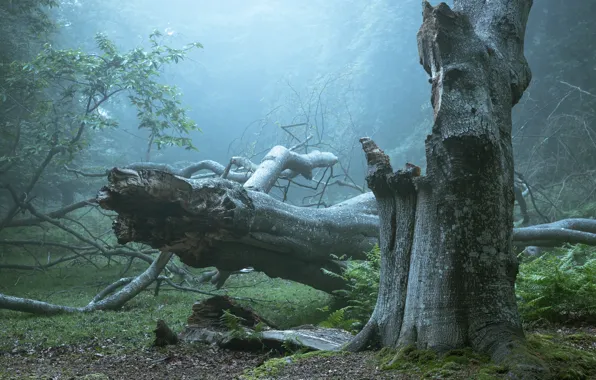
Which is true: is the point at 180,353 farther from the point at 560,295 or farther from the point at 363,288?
the point at 560,295

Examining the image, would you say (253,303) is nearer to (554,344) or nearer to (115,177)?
(115,177)

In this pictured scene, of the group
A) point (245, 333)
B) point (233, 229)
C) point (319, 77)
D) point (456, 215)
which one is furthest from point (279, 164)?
point (319, 77)

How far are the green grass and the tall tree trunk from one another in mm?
2596

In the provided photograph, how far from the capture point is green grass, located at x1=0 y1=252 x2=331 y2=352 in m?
5.21

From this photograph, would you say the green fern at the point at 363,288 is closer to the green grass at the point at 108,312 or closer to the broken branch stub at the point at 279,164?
the green grass at the point at 108,312

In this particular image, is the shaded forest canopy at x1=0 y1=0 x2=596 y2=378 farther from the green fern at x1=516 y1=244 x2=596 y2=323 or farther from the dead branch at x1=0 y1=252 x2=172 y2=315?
the green fern at x1=516 y1=244 x2=596 y2=323

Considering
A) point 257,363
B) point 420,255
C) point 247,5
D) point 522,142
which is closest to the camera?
point 420,255

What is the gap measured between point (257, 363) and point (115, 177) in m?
1.77

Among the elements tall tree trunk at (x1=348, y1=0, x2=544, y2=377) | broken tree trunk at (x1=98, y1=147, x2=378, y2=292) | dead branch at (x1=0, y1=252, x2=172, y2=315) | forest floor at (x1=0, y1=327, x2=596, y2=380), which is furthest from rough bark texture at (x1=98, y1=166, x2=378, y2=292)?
dead branch at (x1=0, y1=252, x2=172, y2=315)

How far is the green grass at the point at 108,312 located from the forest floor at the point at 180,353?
0.04 feet

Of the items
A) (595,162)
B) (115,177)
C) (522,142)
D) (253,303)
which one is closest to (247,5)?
(522,142)

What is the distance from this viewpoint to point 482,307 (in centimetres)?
294

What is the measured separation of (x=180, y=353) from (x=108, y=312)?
252 cm

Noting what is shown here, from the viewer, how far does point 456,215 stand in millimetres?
3021
